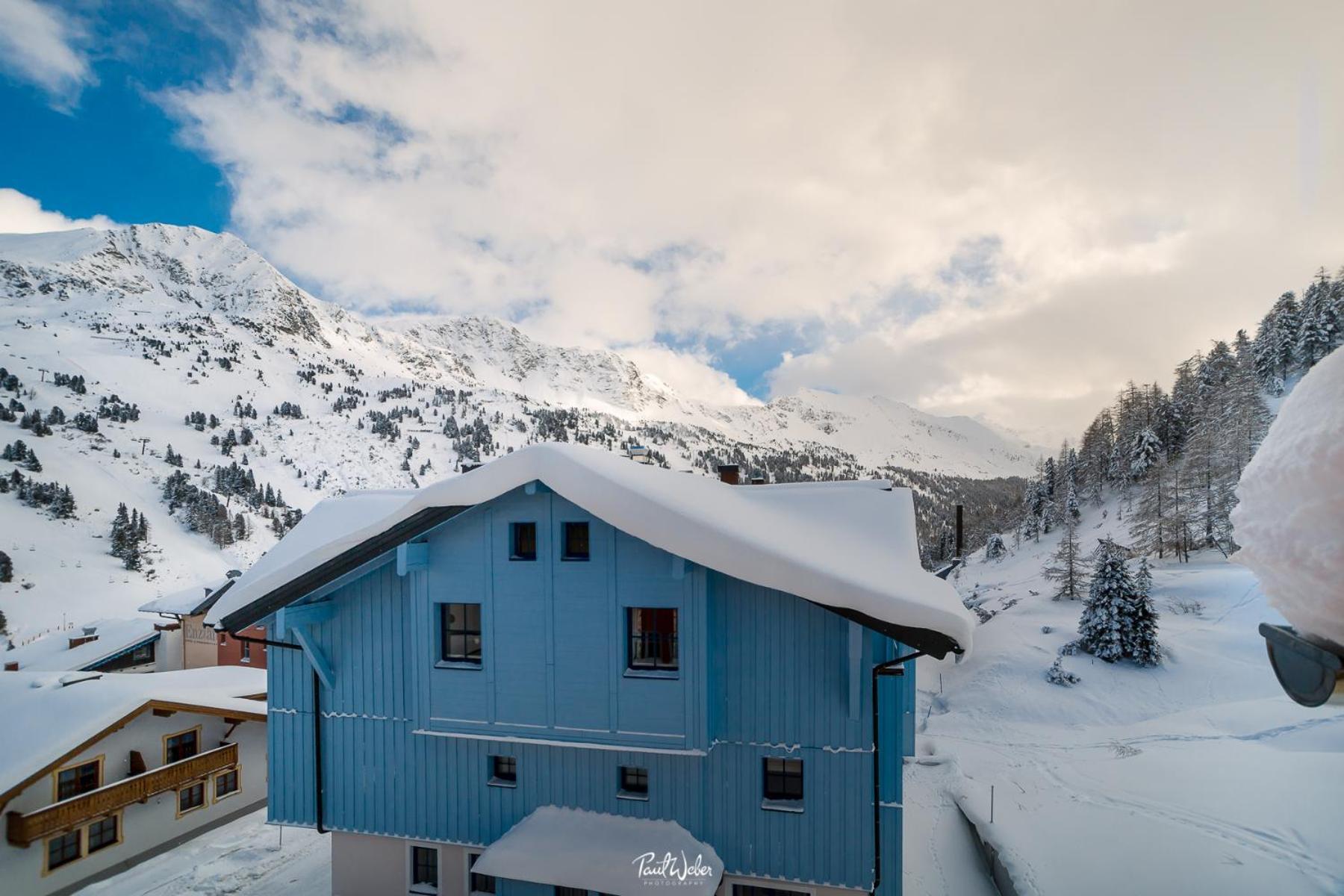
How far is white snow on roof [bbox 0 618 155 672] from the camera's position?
88.0ft

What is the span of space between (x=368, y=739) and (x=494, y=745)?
8.39ft

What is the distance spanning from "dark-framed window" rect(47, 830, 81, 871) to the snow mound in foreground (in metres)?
24.2

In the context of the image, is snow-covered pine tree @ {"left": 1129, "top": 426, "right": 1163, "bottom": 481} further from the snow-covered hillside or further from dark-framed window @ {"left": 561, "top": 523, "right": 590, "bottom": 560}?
the snow-covered hillside

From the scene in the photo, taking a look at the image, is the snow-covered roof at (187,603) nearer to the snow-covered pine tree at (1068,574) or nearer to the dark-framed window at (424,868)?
the dark-framed window at (424,868)

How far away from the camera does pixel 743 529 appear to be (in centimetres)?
762

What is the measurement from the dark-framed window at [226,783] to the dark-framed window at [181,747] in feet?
3.89

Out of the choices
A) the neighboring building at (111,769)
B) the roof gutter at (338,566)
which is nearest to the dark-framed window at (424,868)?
the roof gutter at (338,566)

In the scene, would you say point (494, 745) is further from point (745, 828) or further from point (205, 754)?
point (205, 754)

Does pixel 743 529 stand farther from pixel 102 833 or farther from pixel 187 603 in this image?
pixel 187 603

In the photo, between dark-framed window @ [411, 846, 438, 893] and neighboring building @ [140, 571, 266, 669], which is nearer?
dark-framed window @ [411, 846, 438, 893]

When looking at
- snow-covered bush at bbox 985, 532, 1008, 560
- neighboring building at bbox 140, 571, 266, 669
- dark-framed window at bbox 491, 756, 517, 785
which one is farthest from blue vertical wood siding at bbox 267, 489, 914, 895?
snow-covered bush at bbox 985, 532, 1008, 560

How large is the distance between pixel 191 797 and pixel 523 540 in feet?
58.9

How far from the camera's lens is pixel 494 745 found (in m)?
9.54

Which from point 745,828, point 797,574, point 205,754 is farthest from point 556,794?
point 205,754
